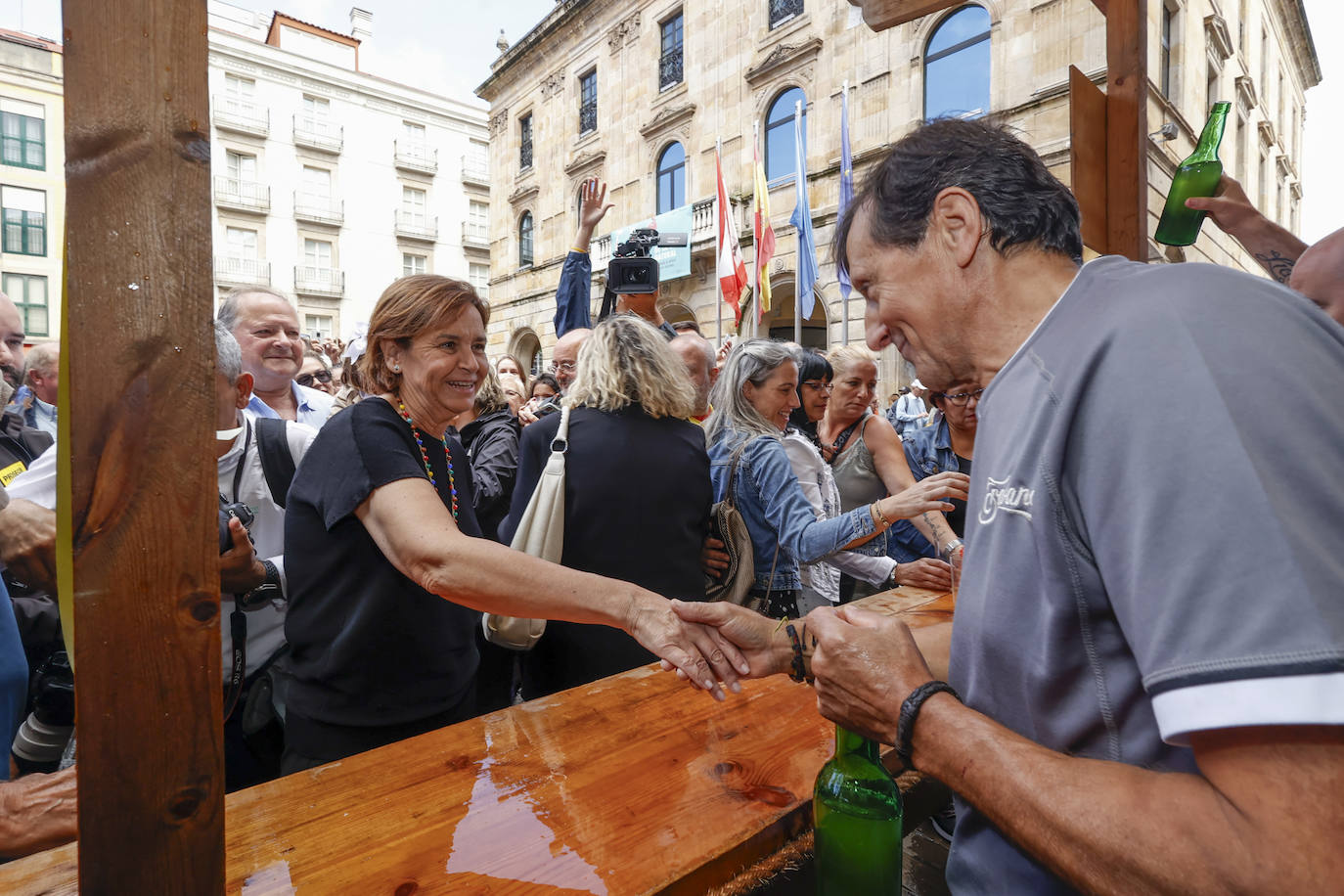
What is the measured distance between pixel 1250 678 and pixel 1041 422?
0.31m

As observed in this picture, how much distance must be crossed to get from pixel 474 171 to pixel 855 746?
36487mm

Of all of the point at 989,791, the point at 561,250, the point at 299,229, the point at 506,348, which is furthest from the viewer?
the point at 299,229

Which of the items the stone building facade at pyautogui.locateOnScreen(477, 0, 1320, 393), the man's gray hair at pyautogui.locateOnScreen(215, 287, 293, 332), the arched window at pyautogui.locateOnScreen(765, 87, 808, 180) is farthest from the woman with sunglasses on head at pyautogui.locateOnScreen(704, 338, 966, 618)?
the arched window at pyautogui.locateOnScreen(765, 87, 808, 180)

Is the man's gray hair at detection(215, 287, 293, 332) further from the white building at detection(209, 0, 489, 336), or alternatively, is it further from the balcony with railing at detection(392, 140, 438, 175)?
the balcony with railing at detection(392, 140, 438, 175)

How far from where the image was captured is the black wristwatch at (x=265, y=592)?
2.02 meters

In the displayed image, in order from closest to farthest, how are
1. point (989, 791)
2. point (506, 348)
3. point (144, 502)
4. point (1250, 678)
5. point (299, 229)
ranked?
point (1250, 678) → point (144, 502) → point (989, 791) → point (506, 348) → point (299, 229)

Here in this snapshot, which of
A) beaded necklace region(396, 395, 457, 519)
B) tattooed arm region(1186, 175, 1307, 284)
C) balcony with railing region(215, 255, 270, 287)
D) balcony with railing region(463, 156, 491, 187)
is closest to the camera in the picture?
beaded necklace region(396, 395, 457, 519)

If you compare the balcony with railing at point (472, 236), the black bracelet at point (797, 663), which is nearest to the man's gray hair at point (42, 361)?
the black bracelet at point (797, 663)

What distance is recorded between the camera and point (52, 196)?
25516mm

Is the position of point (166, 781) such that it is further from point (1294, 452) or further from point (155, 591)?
point (1294, 452)

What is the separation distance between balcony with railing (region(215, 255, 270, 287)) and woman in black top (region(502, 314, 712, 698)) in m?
29.5

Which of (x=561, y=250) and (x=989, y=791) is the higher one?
(x=561, y=250)

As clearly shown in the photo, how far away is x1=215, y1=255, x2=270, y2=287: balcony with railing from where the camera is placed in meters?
27.0

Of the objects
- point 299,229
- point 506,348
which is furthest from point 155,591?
point 299,229
